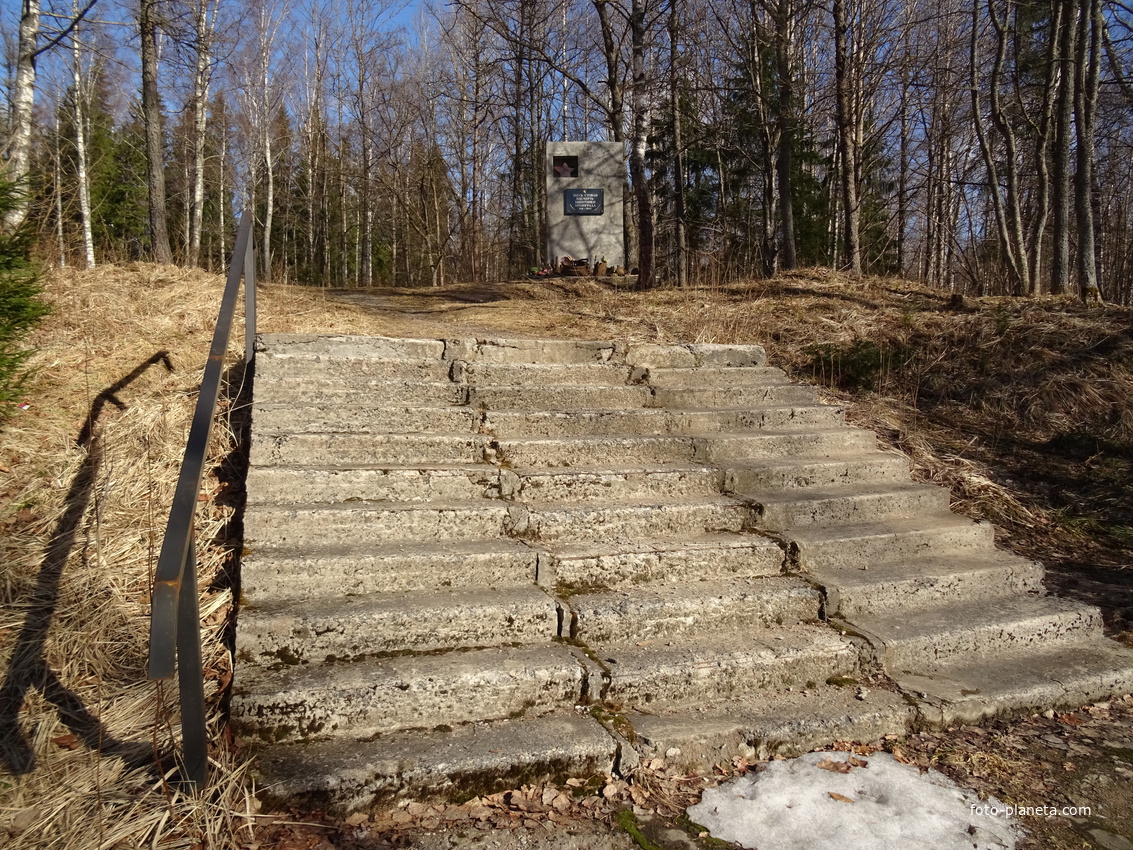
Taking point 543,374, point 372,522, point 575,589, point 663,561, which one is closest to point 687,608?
point 663,561

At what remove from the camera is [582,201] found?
1392cm

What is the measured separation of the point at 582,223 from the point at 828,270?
6045 millimetres

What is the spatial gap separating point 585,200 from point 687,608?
40.3 feet

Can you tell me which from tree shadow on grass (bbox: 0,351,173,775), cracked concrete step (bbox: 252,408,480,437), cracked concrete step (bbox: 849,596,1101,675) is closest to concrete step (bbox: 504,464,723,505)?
cracked concrete step (bbox: 252,408,480,437)

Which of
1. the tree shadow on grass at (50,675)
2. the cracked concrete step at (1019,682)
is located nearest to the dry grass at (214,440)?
the tree shadow on grass at (50,675)

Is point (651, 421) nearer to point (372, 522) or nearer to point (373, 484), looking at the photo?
point (373, 484)

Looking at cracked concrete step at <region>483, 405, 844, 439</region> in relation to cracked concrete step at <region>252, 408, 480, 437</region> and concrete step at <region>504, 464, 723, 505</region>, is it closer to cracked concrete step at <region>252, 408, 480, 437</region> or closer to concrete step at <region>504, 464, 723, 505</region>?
cracked concrete step at <region>252, 408, 480, 437</region>

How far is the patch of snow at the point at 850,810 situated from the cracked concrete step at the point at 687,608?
63cm

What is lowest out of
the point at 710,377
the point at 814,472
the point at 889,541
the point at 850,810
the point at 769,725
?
the point at 850,810

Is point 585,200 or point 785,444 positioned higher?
point 585,200

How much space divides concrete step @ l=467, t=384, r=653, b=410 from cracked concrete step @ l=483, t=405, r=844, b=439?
0.15 metres

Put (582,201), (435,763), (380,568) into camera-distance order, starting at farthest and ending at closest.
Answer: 1. (582,201)
2. (380,568)
3. (435,763)

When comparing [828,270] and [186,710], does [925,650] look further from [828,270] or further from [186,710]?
[828,270]

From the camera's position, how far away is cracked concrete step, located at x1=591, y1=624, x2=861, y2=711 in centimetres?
254
